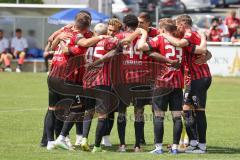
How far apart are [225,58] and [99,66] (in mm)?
17199

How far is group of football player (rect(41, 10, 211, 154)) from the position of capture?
13.4m

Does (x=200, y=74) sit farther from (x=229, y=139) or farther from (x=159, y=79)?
(x=229, y=139)

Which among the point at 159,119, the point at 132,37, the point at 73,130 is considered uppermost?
the point at 132,37

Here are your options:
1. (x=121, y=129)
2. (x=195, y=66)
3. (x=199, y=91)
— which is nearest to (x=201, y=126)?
(x=199, y=91)

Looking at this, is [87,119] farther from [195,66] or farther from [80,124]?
[195,66]

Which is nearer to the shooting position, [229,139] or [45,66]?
[229,139]

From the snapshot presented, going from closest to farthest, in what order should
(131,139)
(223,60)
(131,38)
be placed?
(131,38), (131,139), (223,60)

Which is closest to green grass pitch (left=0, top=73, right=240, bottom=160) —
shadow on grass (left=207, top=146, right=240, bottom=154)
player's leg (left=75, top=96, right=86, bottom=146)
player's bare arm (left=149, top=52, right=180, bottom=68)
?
shadow on grass (left=207, top=146, right=240, bottom=154)

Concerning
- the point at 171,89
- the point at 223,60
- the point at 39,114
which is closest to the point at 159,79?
the point at 171,89

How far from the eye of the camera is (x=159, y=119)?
13.4 metres

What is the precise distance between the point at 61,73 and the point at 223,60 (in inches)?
669

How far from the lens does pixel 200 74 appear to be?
547 inches

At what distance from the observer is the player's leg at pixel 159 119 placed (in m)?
13.3

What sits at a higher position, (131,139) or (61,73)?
(61,73)
